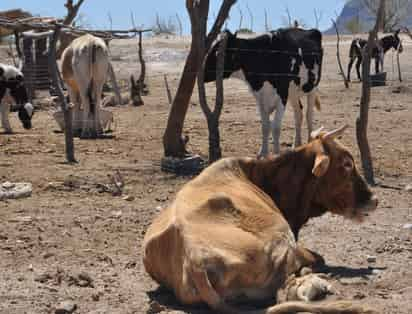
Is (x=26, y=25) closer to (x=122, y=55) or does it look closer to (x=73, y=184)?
(x=73, y=184)

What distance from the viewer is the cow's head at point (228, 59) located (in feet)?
42.1

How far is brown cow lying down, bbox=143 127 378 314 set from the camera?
5.81 meters

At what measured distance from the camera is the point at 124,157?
44.2 feet

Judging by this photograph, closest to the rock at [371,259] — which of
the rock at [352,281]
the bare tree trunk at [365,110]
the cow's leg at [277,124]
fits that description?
the rock at [352,281]

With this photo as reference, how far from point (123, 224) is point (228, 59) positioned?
188 inches

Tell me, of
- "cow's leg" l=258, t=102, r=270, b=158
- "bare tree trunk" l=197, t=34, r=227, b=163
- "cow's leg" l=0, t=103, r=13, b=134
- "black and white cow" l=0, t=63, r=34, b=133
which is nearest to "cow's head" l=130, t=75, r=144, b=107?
"black and white cow" l=0, t=63, r=34, b=133

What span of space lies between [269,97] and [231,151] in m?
1.16

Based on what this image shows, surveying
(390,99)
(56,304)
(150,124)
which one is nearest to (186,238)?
(56,304)

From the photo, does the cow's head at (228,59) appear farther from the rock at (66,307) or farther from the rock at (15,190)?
the rock at (66,307)

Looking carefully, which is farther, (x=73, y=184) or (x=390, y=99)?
(x=390, y=99)

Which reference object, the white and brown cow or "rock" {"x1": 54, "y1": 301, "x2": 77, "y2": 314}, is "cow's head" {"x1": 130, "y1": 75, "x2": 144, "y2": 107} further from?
"rock" {"x1": 54, "y1": 301, "x2": 77, "y2": 314}

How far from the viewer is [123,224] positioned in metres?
8.77

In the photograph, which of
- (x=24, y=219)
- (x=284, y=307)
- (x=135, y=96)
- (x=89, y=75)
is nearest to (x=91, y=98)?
(x=89, y=75)

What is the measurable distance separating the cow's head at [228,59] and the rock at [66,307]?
7146 millimetres
